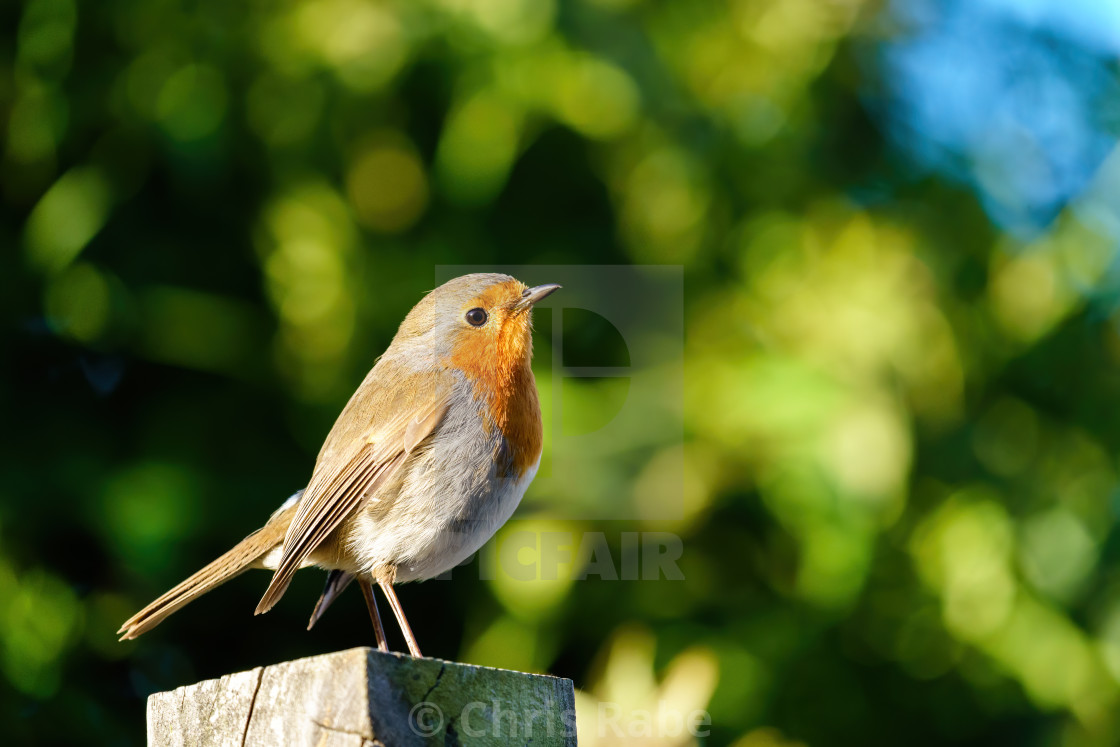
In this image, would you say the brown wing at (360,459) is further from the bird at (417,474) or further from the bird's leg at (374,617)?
the bird's leg at (374,617)

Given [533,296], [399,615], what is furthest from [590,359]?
[399,615]

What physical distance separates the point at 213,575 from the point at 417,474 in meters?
0.61

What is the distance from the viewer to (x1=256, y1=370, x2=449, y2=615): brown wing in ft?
8.02

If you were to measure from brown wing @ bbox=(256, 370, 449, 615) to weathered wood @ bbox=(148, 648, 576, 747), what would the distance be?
75 centimetres

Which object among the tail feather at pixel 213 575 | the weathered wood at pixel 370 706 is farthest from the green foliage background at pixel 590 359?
the weathered wood at pixel 370 706

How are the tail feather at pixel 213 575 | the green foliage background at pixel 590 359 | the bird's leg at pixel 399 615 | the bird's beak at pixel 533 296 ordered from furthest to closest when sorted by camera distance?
the green foliage background at pixel 590 359 → the bird's beak at pixel 533 296 → the tail feather at pixel 213 575 → the bird's leg at pixel 399 615

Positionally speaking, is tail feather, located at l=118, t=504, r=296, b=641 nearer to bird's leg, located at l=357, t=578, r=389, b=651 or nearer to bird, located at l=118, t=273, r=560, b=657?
bird, located at l=118, t=273, r=560, b=657

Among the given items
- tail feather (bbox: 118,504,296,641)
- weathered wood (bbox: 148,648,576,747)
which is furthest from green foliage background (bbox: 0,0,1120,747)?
weathered wood (bbox: 148,648,576,747)

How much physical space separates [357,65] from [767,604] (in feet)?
8.39

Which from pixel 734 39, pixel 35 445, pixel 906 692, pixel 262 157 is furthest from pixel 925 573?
pixel 35 445

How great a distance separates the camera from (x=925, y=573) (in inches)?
139

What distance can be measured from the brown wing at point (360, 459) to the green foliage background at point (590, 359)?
3.18 feet

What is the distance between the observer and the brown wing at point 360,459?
2.44m

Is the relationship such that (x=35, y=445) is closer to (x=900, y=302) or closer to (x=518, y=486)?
(x=518, y=486)
